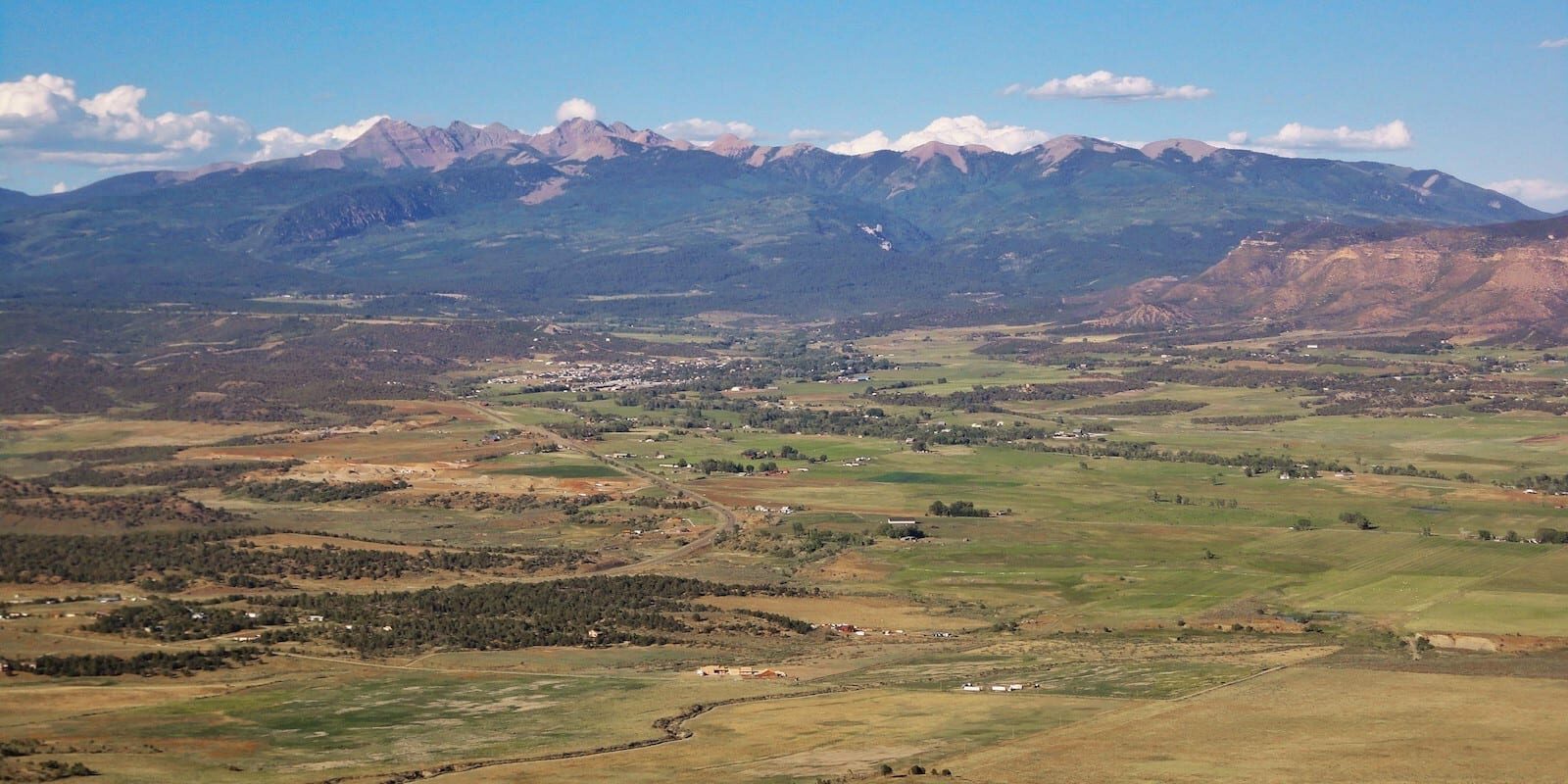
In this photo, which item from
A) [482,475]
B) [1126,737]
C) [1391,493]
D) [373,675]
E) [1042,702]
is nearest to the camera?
[1126,737]

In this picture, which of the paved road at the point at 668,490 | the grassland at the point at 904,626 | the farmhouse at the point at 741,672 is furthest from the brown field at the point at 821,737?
the paved road at the point at 668,490

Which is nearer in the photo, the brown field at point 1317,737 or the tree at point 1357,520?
the brown field at point 1317,737

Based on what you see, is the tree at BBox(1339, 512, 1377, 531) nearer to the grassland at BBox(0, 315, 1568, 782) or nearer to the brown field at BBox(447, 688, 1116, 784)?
the grassland at BBox(0, 315, 1568, 782)

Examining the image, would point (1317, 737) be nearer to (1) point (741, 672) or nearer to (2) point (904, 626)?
(1) point (741, 672)

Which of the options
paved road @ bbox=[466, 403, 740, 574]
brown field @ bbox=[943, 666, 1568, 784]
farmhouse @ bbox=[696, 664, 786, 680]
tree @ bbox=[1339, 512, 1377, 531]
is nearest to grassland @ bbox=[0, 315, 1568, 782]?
brown field @ bbox=[943, 666, 1568, 784]

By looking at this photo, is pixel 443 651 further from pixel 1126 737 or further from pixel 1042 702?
pixel 1126 737

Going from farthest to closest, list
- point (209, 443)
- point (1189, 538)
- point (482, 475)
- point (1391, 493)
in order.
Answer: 1. point (209, 443)
2. point (482, 475)
3. point (1391, 493)
4. point (1189, 538)

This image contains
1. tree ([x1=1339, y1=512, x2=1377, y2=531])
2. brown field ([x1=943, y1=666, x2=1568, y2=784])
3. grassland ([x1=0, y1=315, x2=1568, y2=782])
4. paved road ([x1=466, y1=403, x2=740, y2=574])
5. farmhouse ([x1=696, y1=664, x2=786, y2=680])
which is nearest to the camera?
brown field ([x1=943, y1=666, x2=1568, y2=784])

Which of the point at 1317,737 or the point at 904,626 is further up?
the point at 1317,737

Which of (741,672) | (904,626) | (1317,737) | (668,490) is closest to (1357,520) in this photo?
(904,626)

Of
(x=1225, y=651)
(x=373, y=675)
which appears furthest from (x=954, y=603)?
(x=373, y=675)

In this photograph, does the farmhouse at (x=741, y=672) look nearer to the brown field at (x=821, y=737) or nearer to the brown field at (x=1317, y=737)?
the brown field at (x=821, y=737)
